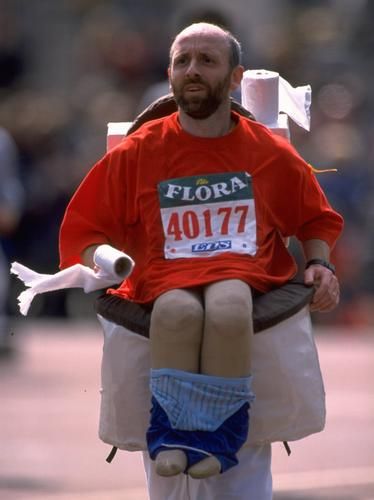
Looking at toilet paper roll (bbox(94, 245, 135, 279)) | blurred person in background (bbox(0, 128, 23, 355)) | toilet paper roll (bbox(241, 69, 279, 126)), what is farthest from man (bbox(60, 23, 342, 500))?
blurred person in background (bbox(0, 128, 23, 355))

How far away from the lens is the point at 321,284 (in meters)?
5.69

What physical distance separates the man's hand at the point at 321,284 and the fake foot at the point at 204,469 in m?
0.71

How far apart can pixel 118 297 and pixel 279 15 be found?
→ 1074 centimetres

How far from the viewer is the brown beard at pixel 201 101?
553 centimetres

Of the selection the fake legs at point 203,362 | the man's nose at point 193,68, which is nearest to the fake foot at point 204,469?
the fake legs at point 203,362

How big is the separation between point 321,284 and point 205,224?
17.2 inches

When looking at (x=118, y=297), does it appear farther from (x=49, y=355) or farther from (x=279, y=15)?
(x=279, y=15)

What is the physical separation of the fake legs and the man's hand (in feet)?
1.30

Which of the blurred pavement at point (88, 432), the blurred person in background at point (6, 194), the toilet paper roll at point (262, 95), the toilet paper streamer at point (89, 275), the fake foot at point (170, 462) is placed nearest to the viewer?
the fake foot at point (170, 462)

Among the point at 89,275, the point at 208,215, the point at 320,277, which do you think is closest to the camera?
the point at 89,275

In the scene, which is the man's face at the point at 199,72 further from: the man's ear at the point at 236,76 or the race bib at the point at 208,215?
the race bib at the point at 208,215

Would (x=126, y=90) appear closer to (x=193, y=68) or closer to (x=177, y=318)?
(x=193, y=68)

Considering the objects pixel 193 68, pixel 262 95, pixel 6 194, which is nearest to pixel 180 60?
pixel 193 68

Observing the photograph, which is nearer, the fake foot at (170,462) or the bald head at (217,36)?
the fake foot at (170,462)
